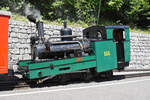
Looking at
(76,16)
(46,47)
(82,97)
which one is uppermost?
(76,16)

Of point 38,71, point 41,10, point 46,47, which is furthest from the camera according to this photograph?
point 41,10

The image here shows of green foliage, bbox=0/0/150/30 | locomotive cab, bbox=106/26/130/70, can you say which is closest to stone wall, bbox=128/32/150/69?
green foliage, bbox=0/0/150/30

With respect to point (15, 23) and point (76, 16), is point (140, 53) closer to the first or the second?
point (76, 16)

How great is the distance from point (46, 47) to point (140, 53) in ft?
30.6

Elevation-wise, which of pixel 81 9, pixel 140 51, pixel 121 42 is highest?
pixel 81 9

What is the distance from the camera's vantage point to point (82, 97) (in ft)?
15.2

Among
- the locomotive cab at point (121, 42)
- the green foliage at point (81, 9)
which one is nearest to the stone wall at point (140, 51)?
the green foliage at point (81, 9)

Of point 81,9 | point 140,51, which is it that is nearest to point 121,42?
point 140,51

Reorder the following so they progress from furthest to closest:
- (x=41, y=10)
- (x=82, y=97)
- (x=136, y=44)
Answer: (x=41, y=10) < (x=136, y=44) < (x=82, y=97)

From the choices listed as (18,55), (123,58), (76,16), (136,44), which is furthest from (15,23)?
(136,44)

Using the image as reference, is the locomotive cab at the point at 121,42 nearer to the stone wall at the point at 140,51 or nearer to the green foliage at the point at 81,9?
the stone wall at the point at 140,51

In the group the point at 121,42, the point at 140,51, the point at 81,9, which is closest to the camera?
the point at 121,42

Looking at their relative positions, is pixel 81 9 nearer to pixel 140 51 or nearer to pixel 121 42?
pixel 140 51

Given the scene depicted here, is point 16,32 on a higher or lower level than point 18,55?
higher
